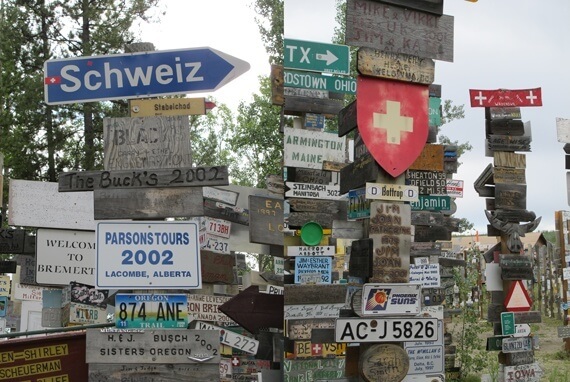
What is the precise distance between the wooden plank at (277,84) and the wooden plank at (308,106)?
11cm

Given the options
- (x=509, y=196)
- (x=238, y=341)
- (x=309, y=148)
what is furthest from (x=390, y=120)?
(x=509, y=196)

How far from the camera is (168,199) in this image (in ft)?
20.9

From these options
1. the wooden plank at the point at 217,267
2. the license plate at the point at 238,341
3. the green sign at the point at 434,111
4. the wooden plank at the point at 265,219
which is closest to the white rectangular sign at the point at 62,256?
the wooden plank at the point at 217,267

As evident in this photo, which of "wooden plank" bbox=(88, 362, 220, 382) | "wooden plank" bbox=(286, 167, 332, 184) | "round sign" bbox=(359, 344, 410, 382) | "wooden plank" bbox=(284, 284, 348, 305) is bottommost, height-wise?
"wooden plank" bbox=(88, 362, 220, 382)

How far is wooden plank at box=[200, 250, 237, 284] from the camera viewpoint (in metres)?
8.50

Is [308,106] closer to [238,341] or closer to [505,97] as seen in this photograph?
[505,97]

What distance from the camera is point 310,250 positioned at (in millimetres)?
8586

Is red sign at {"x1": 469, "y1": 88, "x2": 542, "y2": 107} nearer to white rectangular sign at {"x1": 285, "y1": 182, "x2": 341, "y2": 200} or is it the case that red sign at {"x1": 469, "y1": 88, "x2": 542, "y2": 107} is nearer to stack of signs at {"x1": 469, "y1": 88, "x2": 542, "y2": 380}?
stack of signs at {"x1": 469, "y1": 88, "x2": 542, "y2": 380}

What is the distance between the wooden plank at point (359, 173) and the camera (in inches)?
225

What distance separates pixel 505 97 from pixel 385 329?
4.15 m

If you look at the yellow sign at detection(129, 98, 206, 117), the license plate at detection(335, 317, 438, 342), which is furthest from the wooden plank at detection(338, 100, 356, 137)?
the license plate at detection(335, 317, 438, 342)

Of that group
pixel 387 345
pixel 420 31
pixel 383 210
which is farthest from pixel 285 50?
pixel 387 345

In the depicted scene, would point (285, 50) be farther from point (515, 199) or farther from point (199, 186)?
point (515, 199)

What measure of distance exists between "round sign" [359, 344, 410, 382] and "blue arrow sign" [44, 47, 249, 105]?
2168mm
